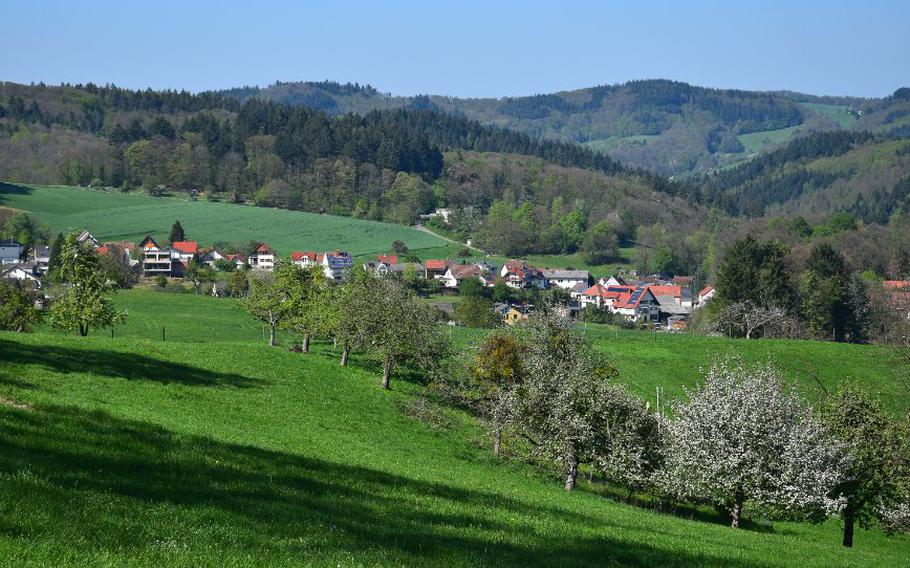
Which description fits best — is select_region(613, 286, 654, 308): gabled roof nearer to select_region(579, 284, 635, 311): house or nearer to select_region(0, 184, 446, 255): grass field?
select_region(579, 284, 635, 311): house

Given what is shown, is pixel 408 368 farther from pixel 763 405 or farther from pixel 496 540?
pixel 496 540

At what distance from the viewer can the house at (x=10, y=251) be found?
13871 centimetres

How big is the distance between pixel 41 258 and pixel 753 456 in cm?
12885

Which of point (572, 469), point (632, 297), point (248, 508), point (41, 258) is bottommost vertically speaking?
point (632, 297)

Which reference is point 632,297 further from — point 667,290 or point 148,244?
point 148,244

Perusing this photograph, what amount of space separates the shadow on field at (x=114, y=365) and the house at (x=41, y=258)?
101 metres

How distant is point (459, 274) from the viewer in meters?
146

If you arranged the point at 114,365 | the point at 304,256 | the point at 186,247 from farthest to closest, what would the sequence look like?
the point at 304,256 < the point at 186,247 < the point at 114,365

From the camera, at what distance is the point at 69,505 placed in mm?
13867

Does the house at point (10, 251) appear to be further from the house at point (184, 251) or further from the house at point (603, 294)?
the house at point (603, 294)

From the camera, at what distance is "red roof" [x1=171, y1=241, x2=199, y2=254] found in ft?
466

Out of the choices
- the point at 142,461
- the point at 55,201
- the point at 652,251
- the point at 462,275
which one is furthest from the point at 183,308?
the point at 652,251

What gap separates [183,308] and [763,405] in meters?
68.5

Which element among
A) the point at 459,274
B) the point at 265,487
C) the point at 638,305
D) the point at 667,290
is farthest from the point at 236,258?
the point at 265,487
